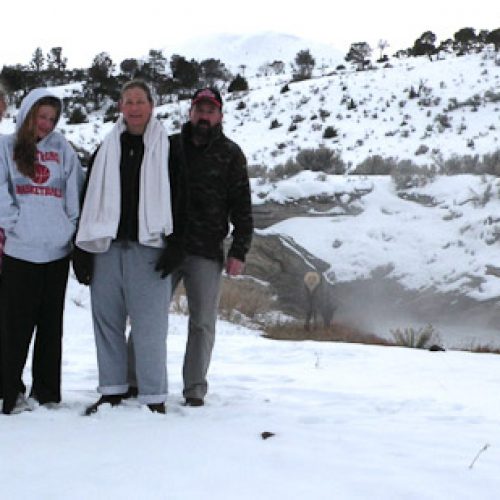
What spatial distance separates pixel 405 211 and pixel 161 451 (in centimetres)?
1000

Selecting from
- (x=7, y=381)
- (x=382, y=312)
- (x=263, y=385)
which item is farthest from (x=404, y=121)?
(x=7, y=381)

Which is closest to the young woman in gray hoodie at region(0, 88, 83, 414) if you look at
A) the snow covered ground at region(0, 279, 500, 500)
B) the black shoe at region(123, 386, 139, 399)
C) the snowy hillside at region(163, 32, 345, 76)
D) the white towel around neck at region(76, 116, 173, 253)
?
the white towel around neck at region(76, 116, 173, 253)

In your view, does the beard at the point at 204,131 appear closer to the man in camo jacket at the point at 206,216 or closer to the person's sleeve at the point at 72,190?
the man in camo jacket at the point at 206,216

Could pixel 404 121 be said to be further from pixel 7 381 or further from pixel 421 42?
pixel 7 381

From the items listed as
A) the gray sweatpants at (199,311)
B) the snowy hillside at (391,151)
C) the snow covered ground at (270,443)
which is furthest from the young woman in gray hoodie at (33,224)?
the snowy hillside at (391,151)

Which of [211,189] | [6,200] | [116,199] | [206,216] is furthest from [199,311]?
[6,200]

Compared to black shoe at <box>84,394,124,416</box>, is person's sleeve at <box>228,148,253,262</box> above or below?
above

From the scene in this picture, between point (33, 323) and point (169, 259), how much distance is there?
77cm

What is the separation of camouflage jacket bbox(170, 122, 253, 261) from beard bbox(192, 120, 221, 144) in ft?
0.09

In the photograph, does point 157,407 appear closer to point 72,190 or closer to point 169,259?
point 169,259

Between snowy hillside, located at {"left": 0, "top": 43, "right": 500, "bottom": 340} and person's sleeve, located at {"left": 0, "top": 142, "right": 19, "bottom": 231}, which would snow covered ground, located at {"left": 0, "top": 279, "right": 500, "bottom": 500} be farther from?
snowy hillside, located at {"left": 0, "top": 43, "right": 500, "bottom": 340}

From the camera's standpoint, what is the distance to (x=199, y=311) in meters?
3.58

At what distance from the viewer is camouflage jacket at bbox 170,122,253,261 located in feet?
11.5

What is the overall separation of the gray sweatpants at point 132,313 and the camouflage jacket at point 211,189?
0.29 metres
